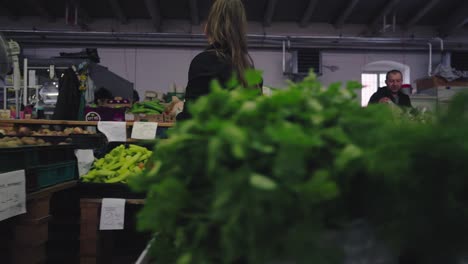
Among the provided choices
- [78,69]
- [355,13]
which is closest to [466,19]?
[355,13]

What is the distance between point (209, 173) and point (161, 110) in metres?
3.26

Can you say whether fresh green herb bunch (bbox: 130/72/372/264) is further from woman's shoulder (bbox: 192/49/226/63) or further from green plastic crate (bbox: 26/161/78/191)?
green plastic crate (bbox: 26/161/78/191)

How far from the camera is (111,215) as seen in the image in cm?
216

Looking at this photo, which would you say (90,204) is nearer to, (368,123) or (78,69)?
(368,123)

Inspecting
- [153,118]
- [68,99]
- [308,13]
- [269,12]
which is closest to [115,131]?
[153,118]

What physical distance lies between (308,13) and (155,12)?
8.63 feet

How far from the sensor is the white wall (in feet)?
22.5

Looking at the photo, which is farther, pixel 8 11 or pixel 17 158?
pixel 8 11

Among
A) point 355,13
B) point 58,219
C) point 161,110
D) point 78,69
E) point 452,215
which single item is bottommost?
point 58,219

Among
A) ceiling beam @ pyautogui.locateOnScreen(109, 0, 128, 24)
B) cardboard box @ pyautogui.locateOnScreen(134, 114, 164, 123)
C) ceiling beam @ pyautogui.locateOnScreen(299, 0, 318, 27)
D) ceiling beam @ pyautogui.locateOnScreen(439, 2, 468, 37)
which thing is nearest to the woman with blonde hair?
cardboard box @ pyautogui.locateOnScreen(134, 114, 164, 123)

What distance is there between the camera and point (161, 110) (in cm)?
366

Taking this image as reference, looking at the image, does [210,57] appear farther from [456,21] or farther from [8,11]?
[8,11]

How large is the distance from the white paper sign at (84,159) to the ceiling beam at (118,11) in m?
4.13

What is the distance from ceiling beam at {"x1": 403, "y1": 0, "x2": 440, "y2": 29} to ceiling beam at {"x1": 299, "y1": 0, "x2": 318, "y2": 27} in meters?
1.80
